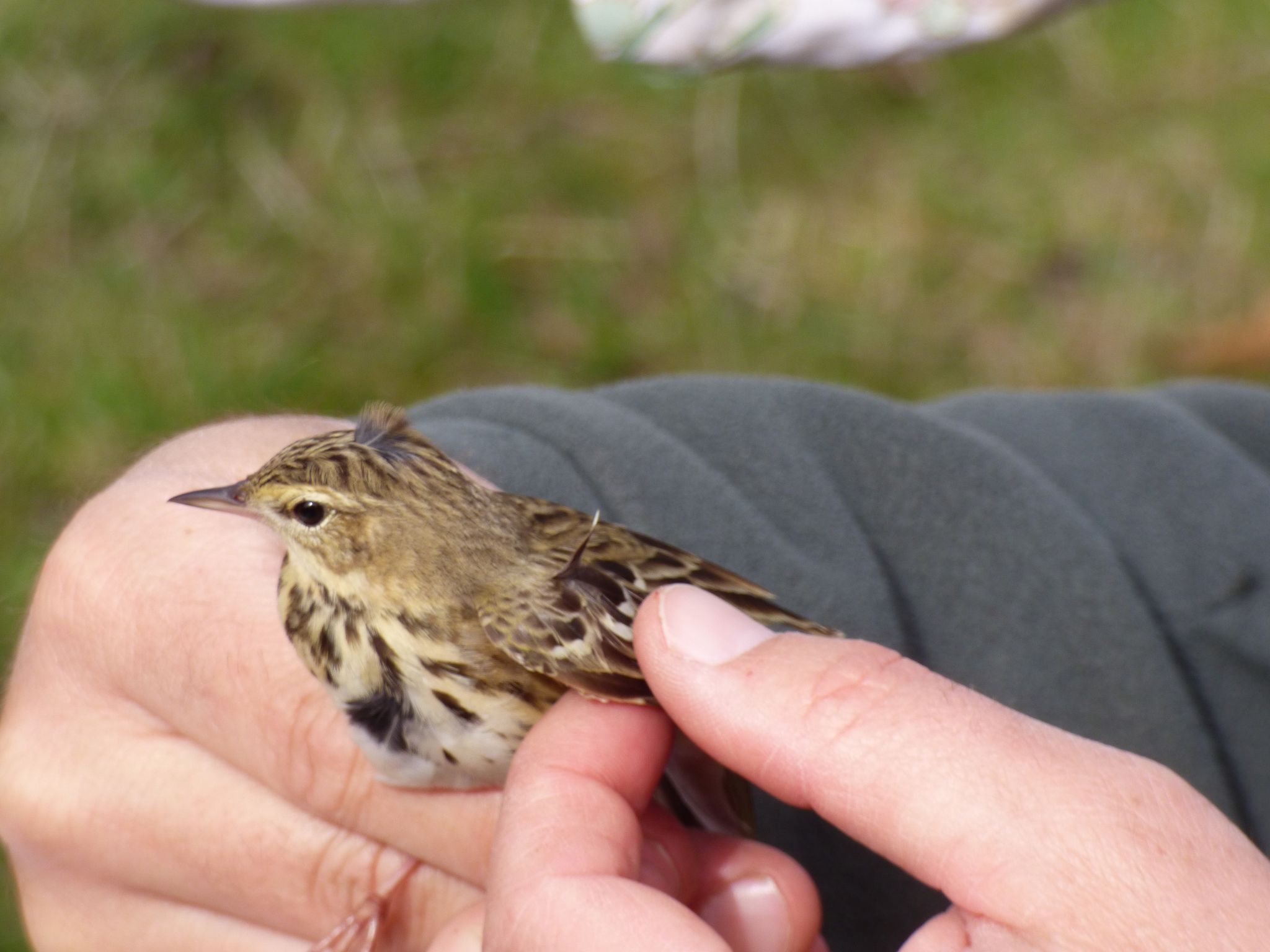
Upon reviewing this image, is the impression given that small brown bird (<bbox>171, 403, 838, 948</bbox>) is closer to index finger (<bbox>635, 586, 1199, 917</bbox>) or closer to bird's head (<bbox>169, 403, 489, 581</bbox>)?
bird's head (<bbox>169, 403, 489, 581</bbox>)

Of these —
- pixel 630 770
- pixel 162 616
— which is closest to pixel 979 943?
pixel 630 770

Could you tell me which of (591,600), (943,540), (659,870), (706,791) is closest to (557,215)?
(943,540)

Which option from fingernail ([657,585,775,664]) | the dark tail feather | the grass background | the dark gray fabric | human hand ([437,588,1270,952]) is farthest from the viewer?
the grass background

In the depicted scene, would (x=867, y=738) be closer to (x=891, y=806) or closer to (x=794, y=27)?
(x=891, y=806)

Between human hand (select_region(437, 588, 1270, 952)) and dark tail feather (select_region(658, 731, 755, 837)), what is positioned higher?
human hand (select_region(437, 588, 1270, 952))

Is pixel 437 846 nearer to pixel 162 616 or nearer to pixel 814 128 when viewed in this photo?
pixel 162 616

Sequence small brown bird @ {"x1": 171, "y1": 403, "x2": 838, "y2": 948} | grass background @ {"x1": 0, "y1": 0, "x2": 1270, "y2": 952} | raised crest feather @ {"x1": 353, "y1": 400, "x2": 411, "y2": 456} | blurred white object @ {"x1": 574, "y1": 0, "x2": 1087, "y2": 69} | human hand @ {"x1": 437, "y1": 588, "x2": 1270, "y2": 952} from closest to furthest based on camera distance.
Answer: human hand @ {"x1": 437, "y1": 588, "x2": 1270, "y2": 952} < small brown bird @ {"x1": 171, "y1": 403, "x2": 838, "y2": 948} < raised crest feather @ {"x1": 353, "y1": 400, "x2": 411, "y2": 456} < blurred white object @ {"x1": 574, "y1": 0, "x2": 1087, "y2": 69} < grass background @ {"x1": 0, "y1": 0, "x2": 1270, "y2": 952}

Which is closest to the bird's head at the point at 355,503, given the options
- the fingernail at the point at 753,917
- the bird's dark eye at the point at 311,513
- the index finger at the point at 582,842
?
the bird's dark eye at the point at 311,513

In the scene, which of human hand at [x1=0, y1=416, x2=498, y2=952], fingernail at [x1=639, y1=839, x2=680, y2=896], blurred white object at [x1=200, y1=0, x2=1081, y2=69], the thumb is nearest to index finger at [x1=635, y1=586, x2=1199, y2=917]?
the thumb
